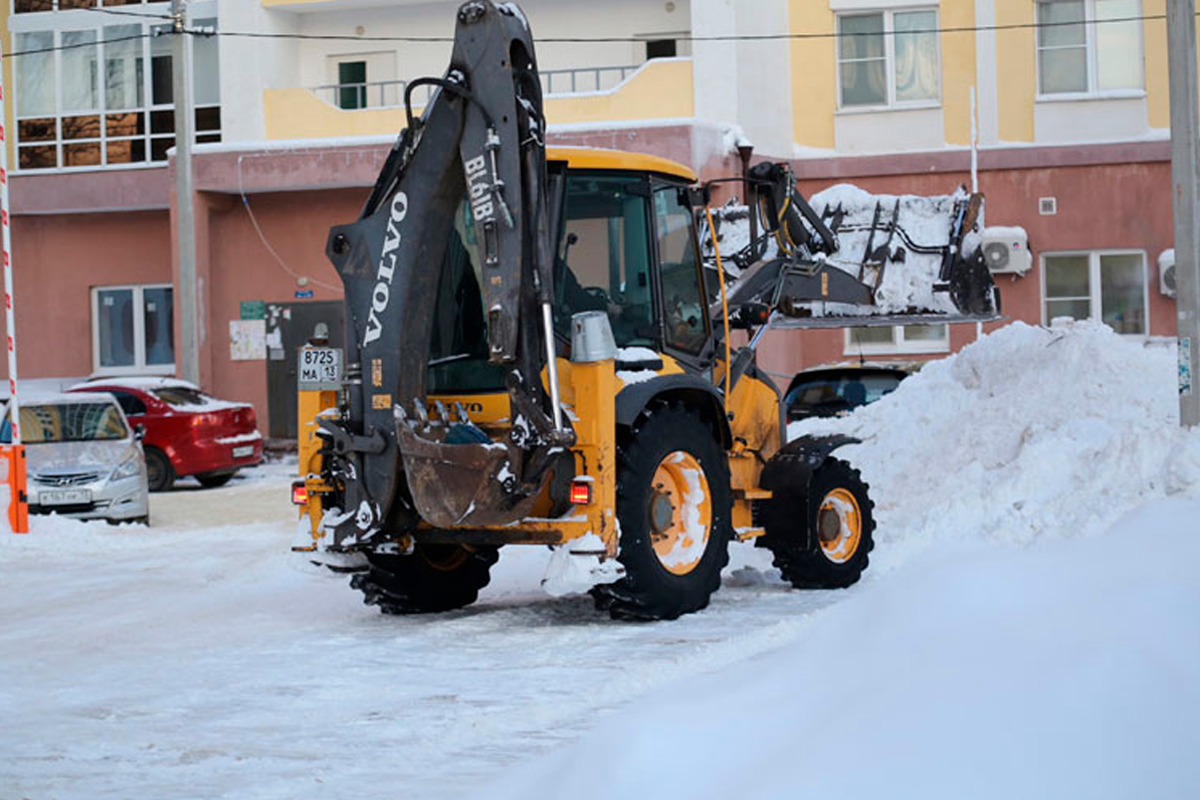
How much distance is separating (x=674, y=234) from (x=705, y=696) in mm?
6550

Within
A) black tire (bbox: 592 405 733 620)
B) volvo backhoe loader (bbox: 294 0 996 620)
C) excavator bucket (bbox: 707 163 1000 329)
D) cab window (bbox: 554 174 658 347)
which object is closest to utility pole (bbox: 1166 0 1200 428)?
excavator bucket (bbox: 707 163 1000 329)

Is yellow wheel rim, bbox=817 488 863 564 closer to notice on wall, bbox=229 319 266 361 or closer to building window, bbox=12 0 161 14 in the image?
notice on wall, bbox=229 319 266 361

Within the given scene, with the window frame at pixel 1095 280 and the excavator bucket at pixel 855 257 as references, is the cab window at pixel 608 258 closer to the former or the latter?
the excavator bucket at pixel 855 257

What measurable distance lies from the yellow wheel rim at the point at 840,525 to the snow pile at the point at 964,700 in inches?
272

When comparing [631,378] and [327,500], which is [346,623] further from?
[631,378]

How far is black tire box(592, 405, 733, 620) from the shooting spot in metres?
10.2

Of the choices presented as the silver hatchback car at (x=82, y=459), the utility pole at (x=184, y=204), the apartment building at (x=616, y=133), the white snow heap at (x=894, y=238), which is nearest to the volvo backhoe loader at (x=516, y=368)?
the white snow heap at (x=894, y=238)

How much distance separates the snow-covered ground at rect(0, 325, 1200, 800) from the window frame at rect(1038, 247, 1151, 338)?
12.2m

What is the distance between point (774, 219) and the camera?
12336mm

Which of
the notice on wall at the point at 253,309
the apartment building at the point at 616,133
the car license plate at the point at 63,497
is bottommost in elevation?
the car license plate at the point at 63,497

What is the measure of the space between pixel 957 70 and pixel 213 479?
1355 centimetres

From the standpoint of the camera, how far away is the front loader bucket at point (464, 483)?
9953mm

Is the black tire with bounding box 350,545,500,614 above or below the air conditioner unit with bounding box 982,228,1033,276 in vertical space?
below

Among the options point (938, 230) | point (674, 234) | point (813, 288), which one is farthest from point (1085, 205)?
point (674, 234)
